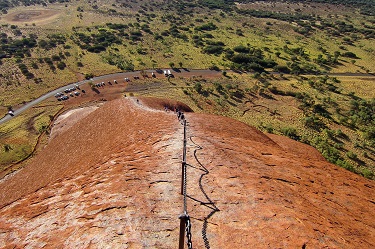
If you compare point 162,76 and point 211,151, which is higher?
point 211,151

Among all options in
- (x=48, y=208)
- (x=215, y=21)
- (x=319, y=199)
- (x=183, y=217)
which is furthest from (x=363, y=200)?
(x=215, y=21)

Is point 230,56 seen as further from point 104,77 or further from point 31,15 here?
point 31,15

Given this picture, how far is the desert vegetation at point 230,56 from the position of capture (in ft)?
174

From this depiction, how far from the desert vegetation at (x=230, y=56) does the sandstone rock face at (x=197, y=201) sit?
27.7 meters

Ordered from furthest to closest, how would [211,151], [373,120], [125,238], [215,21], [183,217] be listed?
[215,21] < [373,120] < [211,151] < [125,238] < [183,217]

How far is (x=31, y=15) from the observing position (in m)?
125

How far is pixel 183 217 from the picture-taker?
6.39m

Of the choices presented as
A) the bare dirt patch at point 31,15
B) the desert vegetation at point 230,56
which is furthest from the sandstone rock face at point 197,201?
the bare dirt patch at point 31,15

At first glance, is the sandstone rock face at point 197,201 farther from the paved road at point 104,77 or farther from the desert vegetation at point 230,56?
the paved road at point 104,77

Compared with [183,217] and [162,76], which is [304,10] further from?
[183,217]

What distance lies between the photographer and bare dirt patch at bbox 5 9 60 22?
Result: 11944 cm

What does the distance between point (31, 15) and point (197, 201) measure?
147 m

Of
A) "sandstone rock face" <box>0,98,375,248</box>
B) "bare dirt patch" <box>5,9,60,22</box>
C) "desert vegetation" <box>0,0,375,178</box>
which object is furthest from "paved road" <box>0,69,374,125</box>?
"bare dirt patch" <box>5,9,60,22</box>

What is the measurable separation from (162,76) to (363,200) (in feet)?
202
